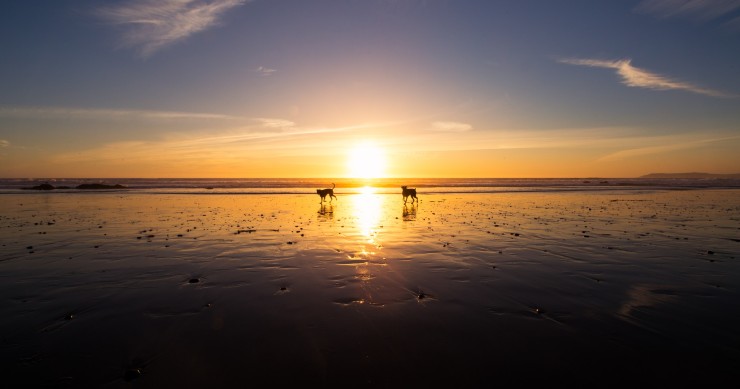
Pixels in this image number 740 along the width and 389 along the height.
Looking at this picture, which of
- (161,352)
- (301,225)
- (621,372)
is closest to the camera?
(621,372)

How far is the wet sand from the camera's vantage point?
5.02 m

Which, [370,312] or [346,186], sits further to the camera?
[346,186]

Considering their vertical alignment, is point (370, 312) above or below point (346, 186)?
below

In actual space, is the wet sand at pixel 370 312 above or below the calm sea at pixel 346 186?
below

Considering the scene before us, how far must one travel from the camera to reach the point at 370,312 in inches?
284

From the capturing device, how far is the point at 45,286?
29.3 ft

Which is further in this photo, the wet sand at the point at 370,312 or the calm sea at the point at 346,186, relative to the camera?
the calm sea at the point at 346,186

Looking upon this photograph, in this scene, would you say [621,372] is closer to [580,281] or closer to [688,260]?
[580,281]

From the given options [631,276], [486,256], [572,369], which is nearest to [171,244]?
[486,256]

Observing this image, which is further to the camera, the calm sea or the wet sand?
the calm sea

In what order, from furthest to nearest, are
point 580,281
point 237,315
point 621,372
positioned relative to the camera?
1. point 580,281
2. point 237,315
3. point 621,372

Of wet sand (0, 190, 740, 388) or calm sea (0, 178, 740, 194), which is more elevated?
calm sea (0, 178, 740, 194)

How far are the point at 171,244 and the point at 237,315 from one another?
29.6 ft

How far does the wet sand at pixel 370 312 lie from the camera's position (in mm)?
5023
